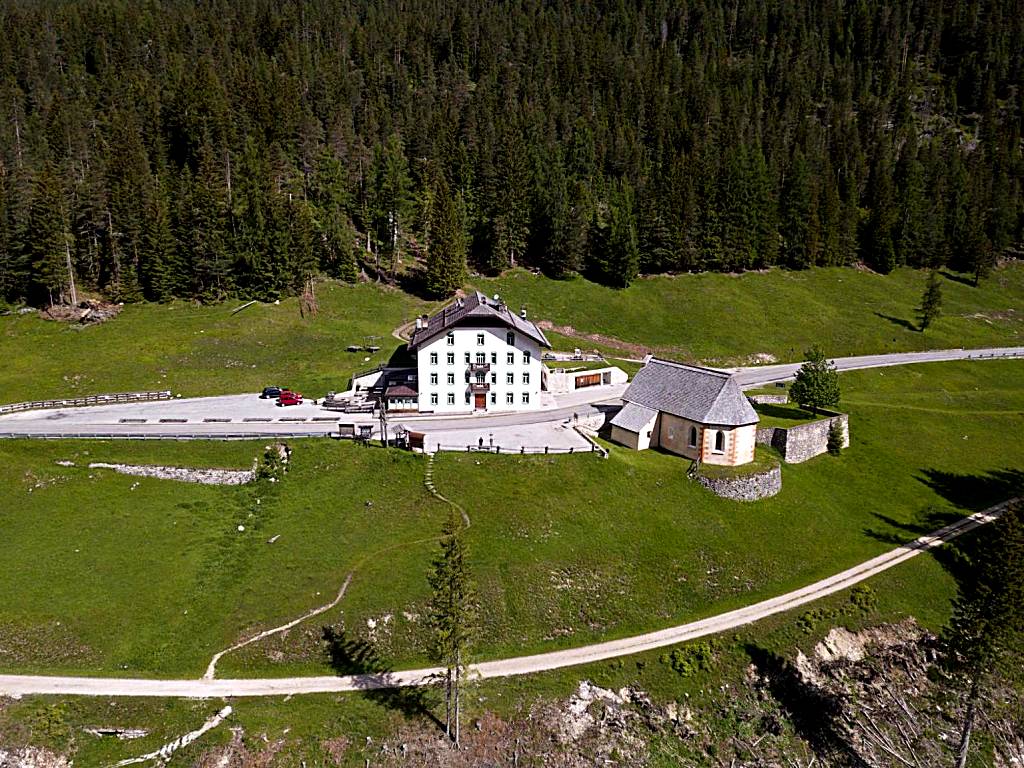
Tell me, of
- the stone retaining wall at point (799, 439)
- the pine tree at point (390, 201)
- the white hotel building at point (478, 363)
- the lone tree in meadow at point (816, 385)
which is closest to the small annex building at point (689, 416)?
the stone retaining wall at point (799, 439)

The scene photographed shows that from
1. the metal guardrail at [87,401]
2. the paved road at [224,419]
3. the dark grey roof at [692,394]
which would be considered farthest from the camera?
the metal guardrail at [87,401]

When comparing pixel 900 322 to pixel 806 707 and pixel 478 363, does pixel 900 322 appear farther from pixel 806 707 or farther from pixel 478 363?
pixel 806 707

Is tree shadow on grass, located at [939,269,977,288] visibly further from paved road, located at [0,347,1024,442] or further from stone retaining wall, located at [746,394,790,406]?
paved road, located at [0,347,1024,442]

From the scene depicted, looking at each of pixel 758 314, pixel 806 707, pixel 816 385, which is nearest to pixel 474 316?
pixel 816 385

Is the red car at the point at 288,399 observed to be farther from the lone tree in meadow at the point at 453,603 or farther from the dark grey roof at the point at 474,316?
the lone tree in meadow at the point at 453,603

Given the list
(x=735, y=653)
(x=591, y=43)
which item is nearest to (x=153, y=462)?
(x=735, y=653)
